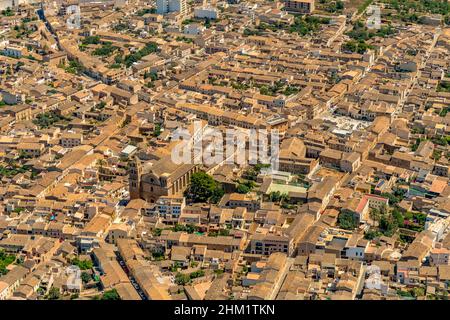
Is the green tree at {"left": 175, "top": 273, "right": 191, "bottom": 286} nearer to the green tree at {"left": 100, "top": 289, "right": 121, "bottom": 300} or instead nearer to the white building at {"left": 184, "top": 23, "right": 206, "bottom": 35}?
the green tree at {"left": 100, "top": 289, "right": 121, "bottom": 300}

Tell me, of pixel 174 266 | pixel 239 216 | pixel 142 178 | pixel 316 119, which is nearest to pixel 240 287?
pixel 174 266

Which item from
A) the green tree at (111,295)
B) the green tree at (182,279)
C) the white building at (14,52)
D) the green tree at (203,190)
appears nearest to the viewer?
the green tree at (111,295)

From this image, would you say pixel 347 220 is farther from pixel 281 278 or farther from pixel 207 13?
pixel 207 13

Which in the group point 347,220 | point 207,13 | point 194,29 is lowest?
point 347,220

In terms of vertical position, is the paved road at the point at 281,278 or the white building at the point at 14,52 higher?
the white building at the point at 14,52

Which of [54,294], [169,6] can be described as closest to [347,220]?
[54,294]

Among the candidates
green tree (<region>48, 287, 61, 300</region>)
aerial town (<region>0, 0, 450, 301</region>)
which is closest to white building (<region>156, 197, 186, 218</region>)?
aerial town (<region>0, 0, 450, 301</region>)

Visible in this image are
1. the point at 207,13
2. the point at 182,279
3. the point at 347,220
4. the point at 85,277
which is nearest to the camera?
the point at 182,279

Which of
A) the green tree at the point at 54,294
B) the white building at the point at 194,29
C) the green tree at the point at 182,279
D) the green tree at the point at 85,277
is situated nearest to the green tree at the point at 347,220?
the green tree at the point at 182,279

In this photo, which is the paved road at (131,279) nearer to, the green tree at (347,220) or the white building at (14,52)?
the green tree at (347,220)
